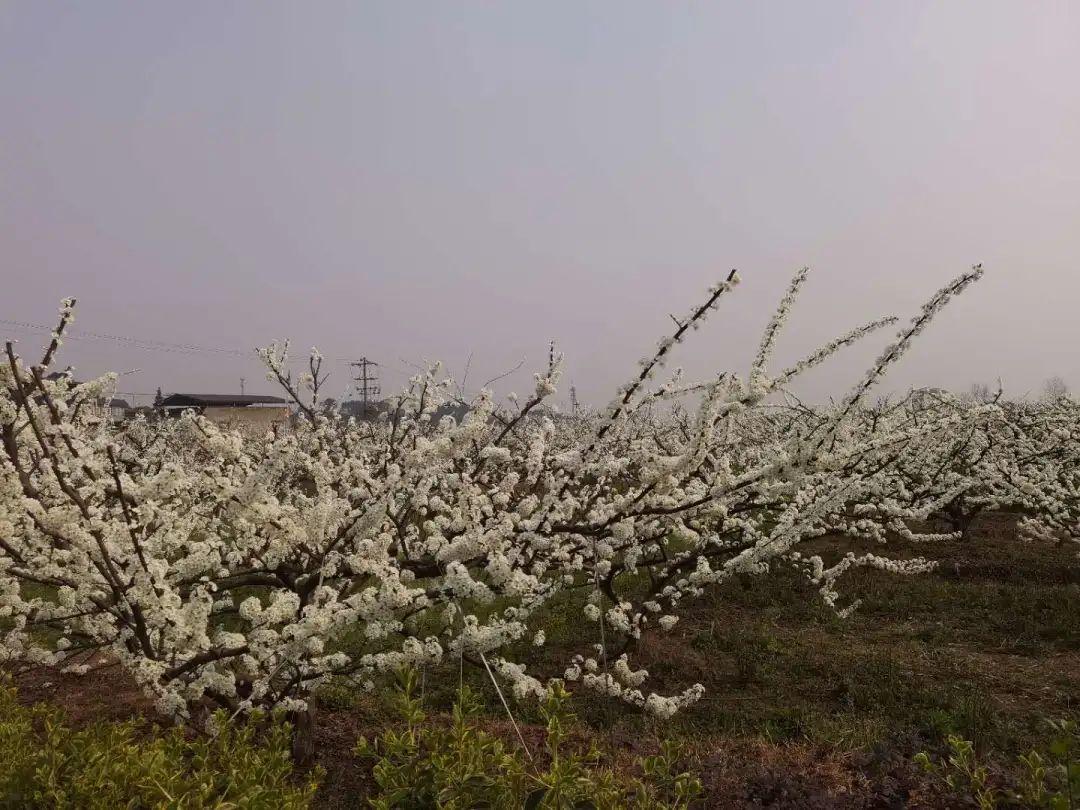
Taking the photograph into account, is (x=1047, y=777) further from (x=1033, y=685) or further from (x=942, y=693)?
(x=1033, y=685)

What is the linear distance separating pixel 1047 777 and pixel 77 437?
6.43m

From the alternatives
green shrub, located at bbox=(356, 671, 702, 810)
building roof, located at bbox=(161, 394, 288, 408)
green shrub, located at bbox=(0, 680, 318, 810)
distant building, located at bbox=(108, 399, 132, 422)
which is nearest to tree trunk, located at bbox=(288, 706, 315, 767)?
green shrub, located at bbox=(0, 680, 318, 810)

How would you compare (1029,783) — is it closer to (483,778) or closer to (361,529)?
(483,778)

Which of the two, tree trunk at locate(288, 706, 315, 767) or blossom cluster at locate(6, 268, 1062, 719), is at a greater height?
blossom cluster at locate(6, 268, 1062, 719)

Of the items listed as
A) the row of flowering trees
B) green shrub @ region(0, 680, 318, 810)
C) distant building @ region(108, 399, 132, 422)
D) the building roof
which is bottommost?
green shrub @ region(0, 680, 318, 810)

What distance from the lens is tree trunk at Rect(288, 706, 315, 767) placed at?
486 centimetres

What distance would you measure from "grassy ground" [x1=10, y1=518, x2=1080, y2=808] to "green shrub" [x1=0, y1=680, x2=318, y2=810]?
1261 mm

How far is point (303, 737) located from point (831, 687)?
199 inches

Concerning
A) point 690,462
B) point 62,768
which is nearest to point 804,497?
point 690,462

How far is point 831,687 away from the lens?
22.4 ft

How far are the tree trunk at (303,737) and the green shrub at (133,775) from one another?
133 cm

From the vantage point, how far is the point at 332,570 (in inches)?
160

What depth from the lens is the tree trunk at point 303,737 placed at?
4.86m

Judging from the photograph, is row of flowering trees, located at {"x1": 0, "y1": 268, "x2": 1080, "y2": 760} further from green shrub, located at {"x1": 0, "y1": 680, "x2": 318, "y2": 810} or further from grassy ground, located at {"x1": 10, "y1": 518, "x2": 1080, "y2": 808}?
grassy ground, located at {"x1": 10, "y1": 518, "x2": 1080, "y2": 808}
